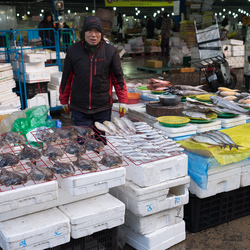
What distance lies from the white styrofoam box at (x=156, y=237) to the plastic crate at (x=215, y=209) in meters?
0.24

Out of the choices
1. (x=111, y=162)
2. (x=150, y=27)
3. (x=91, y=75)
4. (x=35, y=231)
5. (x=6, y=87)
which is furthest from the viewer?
(x=150, y=27)

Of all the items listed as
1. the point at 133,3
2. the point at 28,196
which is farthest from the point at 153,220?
the point at 133,3

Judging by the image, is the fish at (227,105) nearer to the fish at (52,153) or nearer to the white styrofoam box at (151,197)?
the white styrofoam box at (151,197)

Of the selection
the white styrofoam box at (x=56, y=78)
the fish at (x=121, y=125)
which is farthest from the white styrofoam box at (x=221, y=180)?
the white styrofoam box at (x=56, y=78)

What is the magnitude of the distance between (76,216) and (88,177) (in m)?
0.29

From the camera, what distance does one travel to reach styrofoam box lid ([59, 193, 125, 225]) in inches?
94.4

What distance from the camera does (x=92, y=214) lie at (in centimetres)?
242

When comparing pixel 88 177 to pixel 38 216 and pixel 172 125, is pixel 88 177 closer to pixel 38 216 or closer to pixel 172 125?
pixel 38 216

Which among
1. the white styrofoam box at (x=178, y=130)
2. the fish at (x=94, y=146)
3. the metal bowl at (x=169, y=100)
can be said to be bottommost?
the white styrofoam box at (x=178, y=130)

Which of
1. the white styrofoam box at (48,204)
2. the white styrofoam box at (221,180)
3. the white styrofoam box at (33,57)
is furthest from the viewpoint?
the white styrofoam box at (33,57)

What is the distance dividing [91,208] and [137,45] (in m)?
19.3

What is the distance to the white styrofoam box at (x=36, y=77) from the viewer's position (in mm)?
7324

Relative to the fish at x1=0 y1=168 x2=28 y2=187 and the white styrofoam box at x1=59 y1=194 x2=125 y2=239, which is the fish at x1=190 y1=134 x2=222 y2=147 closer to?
the white styrofoam box at x1=59 y1=194 x2=125 y2=239

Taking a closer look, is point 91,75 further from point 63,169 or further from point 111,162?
point 63,169
